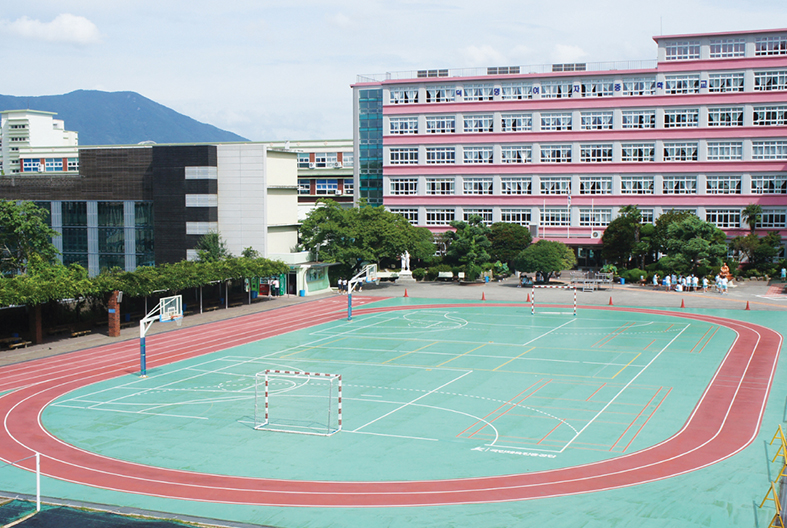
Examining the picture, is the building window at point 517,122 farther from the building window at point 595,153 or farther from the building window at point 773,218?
the building window at point 773,218

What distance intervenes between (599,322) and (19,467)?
127 feet

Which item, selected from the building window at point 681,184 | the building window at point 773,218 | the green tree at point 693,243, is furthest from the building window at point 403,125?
the building window at point 773,218

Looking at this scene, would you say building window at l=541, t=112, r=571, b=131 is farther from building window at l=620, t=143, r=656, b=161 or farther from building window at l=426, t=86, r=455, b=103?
building window at l=426, t=86, r=455, b=103

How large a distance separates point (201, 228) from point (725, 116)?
193 feet

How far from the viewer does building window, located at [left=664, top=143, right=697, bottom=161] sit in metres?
82.4

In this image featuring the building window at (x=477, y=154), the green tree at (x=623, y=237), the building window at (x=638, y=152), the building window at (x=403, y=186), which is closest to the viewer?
the green tree at (x=623, y=237)

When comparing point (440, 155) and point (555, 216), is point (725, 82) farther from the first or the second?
point (440, 155)

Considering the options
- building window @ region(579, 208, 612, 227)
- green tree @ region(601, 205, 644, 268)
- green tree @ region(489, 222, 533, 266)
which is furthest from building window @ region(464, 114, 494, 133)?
green tree @ region(601, 205, 644, 268)

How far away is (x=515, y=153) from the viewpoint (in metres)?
88.5

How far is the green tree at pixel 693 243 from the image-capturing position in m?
67.4

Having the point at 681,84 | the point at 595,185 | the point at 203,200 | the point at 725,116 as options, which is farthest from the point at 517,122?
the point at 203,200

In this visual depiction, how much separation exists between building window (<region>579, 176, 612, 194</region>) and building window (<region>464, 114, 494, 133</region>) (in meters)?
13.1

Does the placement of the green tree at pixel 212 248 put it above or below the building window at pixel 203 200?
below

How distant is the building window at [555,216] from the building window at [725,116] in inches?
745
